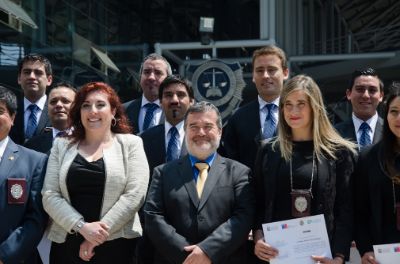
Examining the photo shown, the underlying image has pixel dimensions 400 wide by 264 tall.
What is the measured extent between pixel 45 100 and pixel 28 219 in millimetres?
1739

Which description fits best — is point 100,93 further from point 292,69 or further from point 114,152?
point 292,69

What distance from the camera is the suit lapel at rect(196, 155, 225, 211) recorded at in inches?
180

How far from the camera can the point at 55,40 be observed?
43.4ft

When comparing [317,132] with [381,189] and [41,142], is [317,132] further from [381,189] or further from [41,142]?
[41,142]

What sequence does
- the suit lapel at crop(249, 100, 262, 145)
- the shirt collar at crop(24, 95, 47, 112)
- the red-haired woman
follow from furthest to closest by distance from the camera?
the shirt collar at crop(24, 95, 47, 112), the suit lapel at crop(249, 100, 262, 145), the red-haired woman

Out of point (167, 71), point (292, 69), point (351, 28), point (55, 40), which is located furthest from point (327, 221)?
point (351, 28)

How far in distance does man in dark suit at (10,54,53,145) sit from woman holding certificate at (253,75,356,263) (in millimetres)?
2373

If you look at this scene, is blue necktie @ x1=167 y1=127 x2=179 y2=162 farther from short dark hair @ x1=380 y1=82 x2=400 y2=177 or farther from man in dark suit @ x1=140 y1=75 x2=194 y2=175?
short dark hair @ x1=380 y1=82 x2=400 y2=177

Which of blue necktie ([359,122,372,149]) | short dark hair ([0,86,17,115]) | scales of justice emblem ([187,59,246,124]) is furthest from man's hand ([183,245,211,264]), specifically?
scales of justice emblem ([187,59,246,124])

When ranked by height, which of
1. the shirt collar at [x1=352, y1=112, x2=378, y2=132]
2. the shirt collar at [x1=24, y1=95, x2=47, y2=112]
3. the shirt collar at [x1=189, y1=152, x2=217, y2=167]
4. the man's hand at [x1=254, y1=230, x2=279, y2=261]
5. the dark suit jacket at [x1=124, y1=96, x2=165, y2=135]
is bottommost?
the man's hand at [x1=254, y1=230, x2=279, y2=261]

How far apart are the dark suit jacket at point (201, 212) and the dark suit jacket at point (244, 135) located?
24.4 inches

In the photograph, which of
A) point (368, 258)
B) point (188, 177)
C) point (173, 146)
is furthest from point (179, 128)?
point (368, 258)

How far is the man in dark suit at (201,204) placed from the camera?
443 cm

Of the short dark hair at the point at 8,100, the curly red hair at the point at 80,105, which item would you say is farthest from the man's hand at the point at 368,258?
the short dark hair at the point at 8,100
